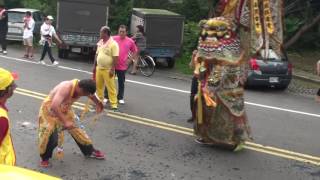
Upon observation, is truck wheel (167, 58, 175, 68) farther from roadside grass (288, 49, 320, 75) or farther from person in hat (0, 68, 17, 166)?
person in hat (0, 68, 17, 166)

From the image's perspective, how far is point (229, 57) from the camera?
9023 millimetres

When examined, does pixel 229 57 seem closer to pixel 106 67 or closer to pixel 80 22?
pixel 106 67

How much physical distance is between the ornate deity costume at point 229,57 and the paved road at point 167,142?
424 millimetres

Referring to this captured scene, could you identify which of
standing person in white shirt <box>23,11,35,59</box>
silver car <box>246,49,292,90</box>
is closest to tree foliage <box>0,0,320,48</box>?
standing person in white shirt <box>23,11,35,59</box>

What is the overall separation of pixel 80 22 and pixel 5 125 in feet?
55.8

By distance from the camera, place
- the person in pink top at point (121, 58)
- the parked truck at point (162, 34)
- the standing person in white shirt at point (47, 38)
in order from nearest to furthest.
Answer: the person in pink top at point (121, 58)
the standing person in white shirt at point (47, 38)
the parked truck at point (162, 34)

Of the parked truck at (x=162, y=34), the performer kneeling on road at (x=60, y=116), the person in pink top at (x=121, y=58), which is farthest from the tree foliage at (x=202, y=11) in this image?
the performer kneeling on road at (x=60, y=116)

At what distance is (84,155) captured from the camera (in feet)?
29.0

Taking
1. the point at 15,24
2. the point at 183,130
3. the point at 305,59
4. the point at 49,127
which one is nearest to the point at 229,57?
the point at 183,130

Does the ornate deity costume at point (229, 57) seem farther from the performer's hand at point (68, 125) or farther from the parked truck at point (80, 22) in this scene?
the parked truck at point (80, 22)

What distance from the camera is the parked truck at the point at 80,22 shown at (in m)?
21.2

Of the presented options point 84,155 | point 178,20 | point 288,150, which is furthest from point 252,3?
point 178,20

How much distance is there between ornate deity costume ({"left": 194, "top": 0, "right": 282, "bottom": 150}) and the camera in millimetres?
9039

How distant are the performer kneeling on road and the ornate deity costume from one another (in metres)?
1.86
